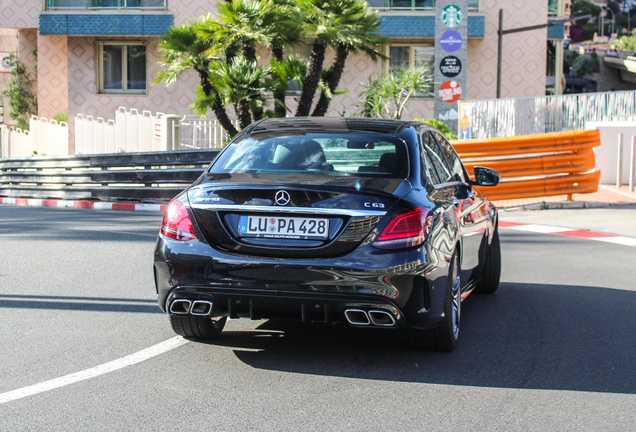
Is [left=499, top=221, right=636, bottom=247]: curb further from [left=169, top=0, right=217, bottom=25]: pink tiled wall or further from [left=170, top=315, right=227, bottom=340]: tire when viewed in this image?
[left=169, top=0, right=217, bottom=25]: pink tiled wall

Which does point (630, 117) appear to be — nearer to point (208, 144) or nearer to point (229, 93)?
point (229, 93)

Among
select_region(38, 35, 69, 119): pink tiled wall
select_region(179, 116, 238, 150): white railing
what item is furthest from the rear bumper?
select_region(38, 35, 69, 119): pink tiled wall

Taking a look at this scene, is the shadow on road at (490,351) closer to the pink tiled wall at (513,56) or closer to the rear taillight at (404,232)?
the rear taillight at (404,232)

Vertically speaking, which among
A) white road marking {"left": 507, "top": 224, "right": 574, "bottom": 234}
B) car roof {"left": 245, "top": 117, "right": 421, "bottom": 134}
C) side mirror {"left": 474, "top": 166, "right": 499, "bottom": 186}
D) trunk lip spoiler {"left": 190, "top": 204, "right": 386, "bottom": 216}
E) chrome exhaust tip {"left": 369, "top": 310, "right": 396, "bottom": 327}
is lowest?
white road marking {"left": 507, "top": 224, "right": 574, "bottom": 234}

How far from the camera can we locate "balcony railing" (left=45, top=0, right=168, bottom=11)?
2836 centimetres

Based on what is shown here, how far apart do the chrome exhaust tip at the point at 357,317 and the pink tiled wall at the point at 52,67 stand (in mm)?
27550

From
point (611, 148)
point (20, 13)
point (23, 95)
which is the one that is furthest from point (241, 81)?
point (23, 95)

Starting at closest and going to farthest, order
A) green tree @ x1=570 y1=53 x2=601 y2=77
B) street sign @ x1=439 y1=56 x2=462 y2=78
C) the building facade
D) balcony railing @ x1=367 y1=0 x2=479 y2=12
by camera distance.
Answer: street sign @ x1=439 y1=56 x2=462 y2=78, balcony railing @ x1=367 y1=0 x2=479 y2=12, the building facade, green tree @ x1=570 y1=53 x2=601 y2=77

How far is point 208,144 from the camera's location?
24219 mm

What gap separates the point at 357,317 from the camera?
15.4ft

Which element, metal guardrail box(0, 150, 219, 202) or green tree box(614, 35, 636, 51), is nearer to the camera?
metal guardrail box(0, 150, 219, 202)

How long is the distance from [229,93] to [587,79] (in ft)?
268

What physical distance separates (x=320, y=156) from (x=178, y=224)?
0.99 meters

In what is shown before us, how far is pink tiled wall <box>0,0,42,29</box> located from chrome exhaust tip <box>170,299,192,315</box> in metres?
27.7
